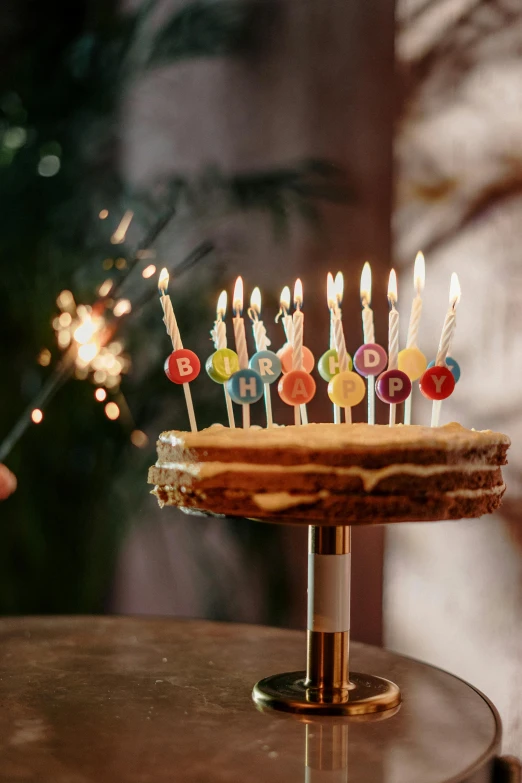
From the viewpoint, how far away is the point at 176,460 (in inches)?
45.1

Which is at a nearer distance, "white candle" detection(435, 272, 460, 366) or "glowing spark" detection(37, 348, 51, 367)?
"white candle" detection(435, 272, 460, 366)

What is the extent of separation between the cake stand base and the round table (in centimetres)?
2

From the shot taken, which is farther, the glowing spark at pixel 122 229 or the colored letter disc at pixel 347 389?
the glowing spark at pixel 122 229

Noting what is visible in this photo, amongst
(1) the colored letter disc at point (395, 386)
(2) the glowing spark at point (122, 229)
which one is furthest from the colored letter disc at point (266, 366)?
(2) the glowing spark at point (122, 229)

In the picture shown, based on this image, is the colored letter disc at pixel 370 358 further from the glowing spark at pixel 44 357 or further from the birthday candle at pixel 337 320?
the glowing spark at pixel 44 357

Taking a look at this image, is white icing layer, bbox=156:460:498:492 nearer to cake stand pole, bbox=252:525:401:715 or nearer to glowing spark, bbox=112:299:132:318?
cake stand pole, bbox=252:525:401:715

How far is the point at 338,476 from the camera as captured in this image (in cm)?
105

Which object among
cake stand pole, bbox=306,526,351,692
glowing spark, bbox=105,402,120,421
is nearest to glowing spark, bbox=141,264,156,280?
glowing spark, bbox=105,402,120,421

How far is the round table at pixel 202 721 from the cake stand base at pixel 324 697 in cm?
2

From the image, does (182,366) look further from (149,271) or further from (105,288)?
(105,288)

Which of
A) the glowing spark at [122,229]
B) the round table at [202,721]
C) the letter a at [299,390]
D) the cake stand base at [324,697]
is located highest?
the glowing spark at [122,229]

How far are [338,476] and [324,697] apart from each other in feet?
1.05

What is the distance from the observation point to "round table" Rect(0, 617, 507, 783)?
0.97m

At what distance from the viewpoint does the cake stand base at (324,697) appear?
45.2 inches
